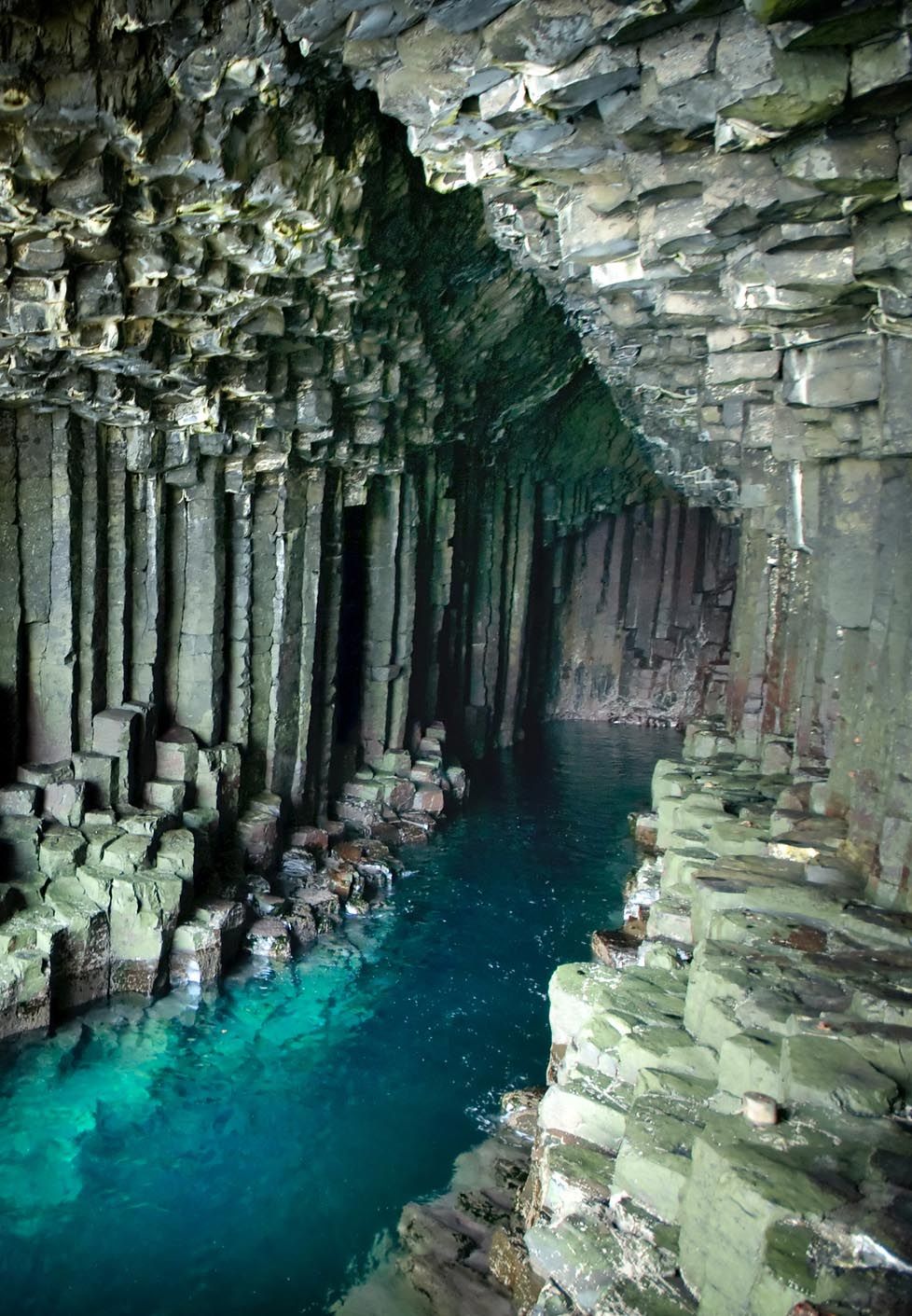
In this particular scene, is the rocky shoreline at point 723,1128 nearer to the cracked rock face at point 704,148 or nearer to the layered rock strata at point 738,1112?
the layered rock strata at point 738,1112

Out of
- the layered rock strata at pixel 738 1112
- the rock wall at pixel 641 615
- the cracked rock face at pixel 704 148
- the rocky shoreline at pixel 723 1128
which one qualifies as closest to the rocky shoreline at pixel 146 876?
the rocky shoreline at pixel 723 1128

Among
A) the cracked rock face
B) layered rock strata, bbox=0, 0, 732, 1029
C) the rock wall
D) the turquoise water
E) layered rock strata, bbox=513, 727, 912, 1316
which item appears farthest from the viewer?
the rock wall

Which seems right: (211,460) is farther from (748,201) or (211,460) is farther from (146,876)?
(748,201)

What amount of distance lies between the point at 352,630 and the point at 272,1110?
Result: 11.3 m

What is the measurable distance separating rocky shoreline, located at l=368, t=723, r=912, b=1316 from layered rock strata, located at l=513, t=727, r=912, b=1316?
0.04 feet

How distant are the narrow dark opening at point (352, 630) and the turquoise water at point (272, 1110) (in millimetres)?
4997

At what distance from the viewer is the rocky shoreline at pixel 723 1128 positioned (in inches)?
168

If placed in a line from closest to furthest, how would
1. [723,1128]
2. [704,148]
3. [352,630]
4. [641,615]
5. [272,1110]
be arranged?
1. [723,1128]
2. [704,148]
3. [272,1110]
4. [352,630]
5. [641,615]

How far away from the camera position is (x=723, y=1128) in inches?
193

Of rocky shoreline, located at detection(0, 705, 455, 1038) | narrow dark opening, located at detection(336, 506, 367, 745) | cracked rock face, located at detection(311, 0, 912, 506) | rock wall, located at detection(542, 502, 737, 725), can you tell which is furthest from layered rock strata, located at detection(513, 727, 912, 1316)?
rock wall, located at detection(542, 502, 737, 725)

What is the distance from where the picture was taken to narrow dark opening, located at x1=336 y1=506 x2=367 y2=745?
1822cm

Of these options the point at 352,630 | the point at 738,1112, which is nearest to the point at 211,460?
the point at 352,630

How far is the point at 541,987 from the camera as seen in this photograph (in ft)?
38.2

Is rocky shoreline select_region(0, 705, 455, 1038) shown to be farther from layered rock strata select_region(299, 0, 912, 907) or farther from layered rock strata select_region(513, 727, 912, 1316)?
layered rock strata select_region(299, 0, 912, 907)
